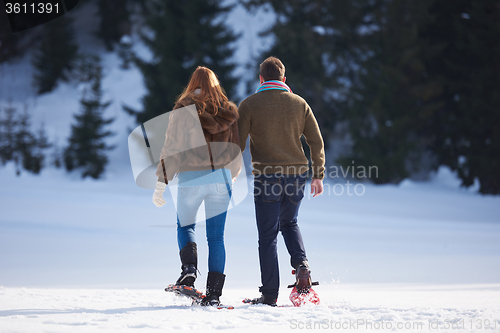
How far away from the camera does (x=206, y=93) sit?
3416mm

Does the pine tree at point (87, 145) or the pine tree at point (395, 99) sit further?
the pine tree at point (87, 145)

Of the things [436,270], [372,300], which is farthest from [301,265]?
[436,270]

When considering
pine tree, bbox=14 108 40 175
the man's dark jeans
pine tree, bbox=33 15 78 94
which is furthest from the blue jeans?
pine tree, bbox=33 15 78 94

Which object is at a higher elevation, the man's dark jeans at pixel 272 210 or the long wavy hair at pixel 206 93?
the long wavy hair at pixel 206 93

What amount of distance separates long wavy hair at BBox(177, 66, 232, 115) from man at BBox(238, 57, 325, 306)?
289 mm

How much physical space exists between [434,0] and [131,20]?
789 inches

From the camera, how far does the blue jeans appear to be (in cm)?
338

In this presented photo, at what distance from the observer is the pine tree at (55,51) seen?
2681 centimetres

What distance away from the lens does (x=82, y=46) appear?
32.8 metres

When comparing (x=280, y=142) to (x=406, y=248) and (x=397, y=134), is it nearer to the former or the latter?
(x=406, y=248)

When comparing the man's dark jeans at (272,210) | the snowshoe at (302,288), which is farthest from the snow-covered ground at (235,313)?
the man's dark jeans at (272,210)

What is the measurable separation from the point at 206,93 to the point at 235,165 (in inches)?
23.0

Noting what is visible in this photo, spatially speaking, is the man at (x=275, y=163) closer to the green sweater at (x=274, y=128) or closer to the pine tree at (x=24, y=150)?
the green sweater at (x=274, y=128)

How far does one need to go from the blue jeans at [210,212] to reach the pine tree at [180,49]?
16147 millimetres
